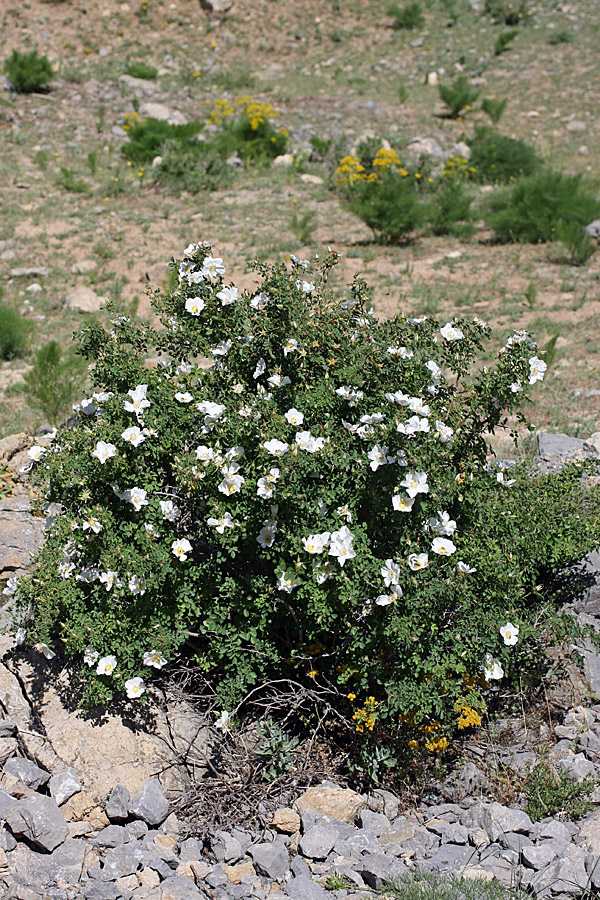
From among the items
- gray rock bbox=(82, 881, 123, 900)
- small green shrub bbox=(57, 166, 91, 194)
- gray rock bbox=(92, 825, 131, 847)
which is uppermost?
gray rock bbox=(82, 881, 123, 900)

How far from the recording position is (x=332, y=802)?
9.20 feet

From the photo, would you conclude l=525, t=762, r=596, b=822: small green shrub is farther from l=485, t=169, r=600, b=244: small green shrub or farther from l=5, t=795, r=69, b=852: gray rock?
l=485, t=169, r=600, b=244: small green shrub

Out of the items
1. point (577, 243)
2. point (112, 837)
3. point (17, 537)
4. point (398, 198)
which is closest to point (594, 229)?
point (577, 243)

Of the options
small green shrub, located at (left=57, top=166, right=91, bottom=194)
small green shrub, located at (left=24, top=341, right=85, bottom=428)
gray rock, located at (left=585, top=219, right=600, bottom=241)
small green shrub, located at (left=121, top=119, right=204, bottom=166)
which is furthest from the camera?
small green shrub, located at (left=121, top=119, right=204, bottom=166)

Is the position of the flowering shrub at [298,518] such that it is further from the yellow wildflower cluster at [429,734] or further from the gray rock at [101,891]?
the gray rock at [101,891]

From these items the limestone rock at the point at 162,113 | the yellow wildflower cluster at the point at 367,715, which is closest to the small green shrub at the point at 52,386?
the yellow wildflower cluster at the point at 367,715

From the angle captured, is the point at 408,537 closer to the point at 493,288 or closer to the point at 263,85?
the point at 493,288

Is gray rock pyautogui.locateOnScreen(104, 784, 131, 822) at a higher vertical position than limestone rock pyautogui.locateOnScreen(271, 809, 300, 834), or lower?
higher

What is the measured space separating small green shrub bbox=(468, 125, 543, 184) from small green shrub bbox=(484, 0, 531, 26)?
22.5 ft

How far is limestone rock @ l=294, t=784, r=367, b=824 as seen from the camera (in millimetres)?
2775

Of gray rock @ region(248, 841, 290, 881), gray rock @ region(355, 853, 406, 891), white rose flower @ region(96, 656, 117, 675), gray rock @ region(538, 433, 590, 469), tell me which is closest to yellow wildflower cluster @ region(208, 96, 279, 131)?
gray rock @ region(538, 433, 590, 469)

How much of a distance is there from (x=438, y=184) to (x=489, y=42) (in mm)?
7210

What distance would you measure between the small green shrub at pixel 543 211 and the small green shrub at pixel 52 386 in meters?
5.05

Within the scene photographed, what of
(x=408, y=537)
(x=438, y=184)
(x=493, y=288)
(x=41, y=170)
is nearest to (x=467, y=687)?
(x=408, y=537)
